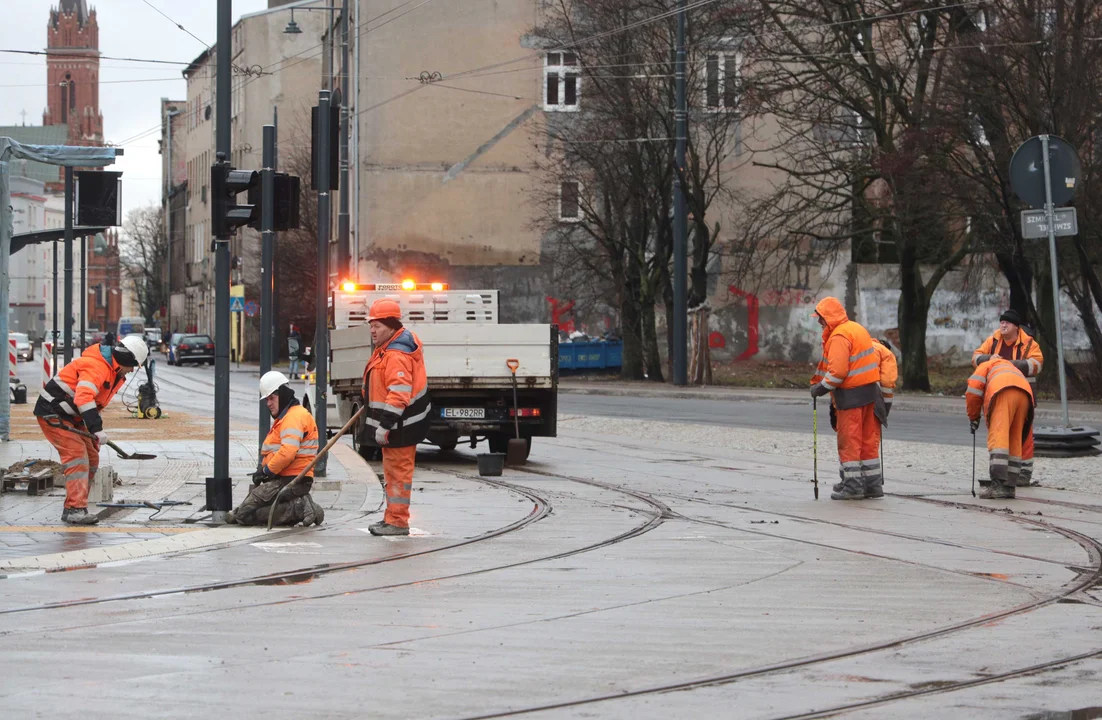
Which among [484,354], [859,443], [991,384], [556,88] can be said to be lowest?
[859,443]

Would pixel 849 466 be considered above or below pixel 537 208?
below

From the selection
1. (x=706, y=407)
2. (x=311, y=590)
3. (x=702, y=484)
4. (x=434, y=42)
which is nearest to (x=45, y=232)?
(x=706, y=407)

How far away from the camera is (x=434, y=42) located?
50.2 meters

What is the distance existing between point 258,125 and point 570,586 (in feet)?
231

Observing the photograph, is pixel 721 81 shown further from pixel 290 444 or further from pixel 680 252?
pixel 290 444

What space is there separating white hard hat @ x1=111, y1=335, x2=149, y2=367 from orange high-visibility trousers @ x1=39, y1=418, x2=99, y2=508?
0.68 meters

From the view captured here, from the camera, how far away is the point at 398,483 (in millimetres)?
11273

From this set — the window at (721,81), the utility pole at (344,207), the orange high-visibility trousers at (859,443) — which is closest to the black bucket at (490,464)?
the orange high-visibility trousers at (859,443)

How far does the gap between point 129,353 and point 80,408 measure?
2.07ft

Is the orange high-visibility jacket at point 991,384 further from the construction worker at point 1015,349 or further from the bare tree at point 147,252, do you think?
the bare tree at point 147,252

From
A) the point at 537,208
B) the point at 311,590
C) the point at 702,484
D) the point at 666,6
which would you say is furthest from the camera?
the point at 537,208

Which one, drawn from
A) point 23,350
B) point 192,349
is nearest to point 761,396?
point 192,349

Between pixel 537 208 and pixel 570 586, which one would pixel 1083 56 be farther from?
pixel 537 208

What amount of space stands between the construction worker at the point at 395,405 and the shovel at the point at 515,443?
6.58 metres
